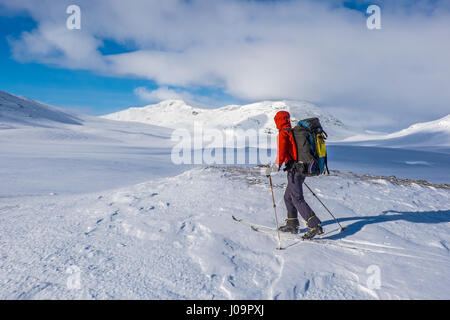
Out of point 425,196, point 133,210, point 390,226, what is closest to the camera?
point 390,226

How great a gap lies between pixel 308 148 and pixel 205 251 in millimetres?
2222

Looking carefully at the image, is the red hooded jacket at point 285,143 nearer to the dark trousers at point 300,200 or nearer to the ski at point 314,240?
the dark trousers at point 300,200

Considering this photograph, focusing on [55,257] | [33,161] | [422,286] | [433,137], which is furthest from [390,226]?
[433,137]

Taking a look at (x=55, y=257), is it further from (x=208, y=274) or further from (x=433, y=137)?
(x=433, y=137)

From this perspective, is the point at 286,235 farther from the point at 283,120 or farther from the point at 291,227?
the point at 283,120

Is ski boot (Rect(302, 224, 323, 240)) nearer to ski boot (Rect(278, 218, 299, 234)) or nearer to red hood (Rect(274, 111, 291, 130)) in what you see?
ski boot (Rect(278, 218, 299, 234))

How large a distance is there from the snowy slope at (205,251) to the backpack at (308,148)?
116 centimetres

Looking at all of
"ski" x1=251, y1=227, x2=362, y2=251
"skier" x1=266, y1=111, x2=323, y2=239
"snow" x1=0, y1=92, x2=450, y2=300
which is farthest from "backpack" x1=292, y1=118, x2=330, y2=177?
"snow" x1=0, y1=92, x2=450, y2=300

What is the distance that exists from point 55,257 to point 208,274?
203 centimetres

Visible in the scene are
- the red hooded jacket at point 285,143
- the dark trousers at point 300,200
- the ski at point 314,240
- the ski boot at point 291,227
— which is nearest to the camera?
the ski at point 314,240

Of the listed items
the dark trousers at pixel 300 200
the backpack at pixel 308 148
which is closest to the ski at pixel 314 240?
the dark trousers at pixel 300 200

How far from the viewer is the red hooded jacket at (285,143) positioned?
13.2 feet

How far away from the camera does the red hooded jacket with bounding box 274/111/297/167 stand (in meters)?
4.03
